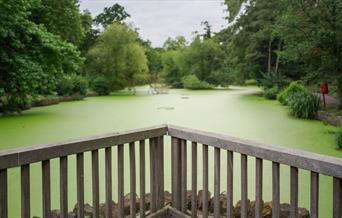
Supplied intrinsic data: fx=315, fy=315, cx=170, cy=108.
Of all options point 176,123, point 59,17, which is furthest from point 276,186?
point 59,17

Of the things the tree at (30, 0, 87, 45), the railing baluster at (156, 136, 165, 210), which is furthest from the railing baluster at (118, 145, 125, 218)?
the tree at (30, 0, 87, 45)

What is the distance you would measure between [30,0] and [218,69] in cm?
1437

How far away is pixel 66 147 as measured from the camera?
1472mm

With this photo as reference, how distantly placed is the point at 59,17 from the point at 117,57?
19.8ft

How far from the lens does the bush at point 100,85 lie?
48.5 ft

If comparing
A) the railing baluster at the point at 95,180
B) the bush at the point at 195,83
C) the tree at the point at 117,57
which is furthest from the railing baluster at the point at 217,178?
the bush at the point at 195,83

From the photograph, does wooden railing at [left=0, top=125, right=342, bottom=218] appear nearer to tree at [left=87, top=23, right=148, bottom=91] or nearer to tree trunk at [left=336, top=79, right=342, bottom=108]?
tree trunk at [left=336, top=79, right=342, bottom=108]

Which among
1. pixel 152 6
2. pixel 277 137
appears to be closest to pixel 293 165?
pixel 277 137

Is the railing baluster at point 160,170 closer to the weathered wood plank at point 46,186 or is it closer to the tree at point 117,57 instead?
the weathered wood plank at point 46,186

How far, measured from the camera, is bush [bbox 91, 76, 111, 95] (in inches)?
583

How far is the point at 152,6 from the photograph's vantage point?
13531 millimetres

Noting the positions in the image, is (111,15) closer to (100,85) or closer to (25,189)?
(100,85)

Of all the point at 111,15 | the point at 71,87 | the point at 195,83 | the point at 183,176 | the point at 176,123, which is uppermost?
the point at 111,15

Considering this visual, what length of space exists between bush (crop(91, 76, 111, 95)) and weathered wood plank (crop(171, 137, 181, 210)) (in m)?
13.4
